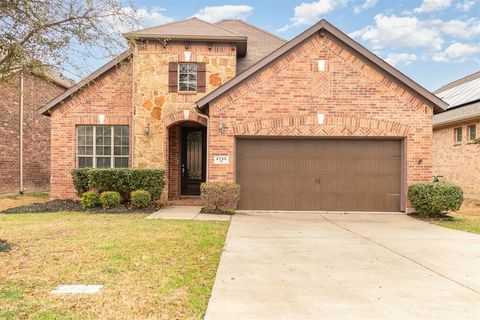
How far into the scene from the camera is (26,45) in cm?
634

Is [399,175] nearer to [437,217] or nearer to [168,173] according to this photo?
[437,217]

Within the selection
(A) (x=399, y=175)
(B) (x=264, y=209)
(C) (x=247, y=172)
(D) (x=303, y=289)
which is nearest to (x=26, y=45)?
(D) (x=303, y=289)

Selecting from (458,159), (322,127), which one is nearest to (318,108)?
(322,127)

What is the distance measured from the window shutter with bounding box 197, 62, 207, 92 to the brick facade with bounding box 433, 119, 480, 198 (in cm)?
1241

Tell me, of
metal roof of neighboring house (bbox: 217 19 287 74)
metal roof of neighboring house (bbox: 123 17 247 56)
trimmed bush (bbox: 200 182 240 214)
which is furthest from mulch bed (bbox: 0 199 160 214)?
metal roof of neighboring house (bbox: 217 19 287 74)

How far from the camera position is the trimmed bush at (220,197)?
1119 cm

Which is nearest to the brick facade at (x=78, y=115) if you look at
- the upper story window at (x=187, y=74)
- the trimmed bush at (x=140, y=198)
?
the upper story window at (x=187, y=74)

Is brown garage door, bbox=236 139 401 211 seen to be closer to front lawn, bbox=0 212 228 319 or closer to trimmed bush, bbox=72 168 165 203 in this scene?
trimmed bush, bbox=72 168 165 203

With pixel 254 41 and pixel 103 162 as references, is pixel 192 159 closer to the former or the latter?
pixel 103 162

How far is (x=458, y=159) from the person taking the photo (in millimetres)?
18125

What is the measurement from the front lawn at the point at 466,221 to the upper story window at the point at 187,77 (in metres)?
9.06

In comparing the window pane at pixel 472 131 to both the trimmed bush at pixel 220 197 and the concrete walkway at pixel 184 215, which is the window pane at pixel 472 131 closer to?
the trimmed bush at pixel 220 197

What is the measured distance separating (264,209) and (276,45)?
9118 millimetres

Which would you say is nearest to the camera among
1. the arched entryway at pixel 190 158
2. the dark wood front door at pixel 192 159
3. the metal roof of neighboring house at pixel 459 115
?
the arched entryway at pixel 190 158
